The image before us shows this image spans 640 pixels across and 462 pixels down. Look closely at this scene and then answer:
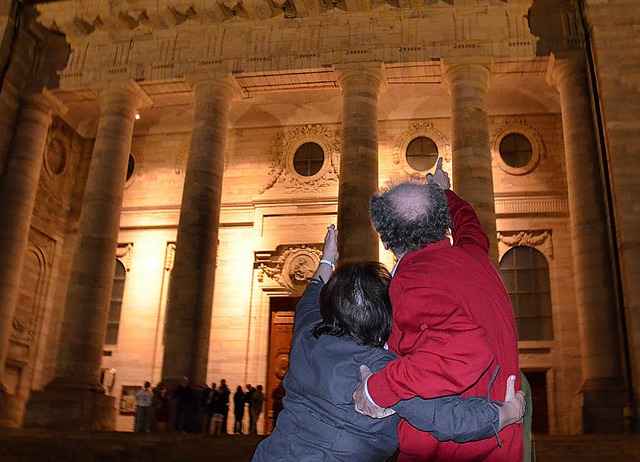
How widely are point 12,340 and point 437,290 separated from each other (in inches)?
884

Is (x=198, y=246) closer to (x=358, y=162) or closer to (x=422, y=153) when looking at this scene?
(x=358, y=162)

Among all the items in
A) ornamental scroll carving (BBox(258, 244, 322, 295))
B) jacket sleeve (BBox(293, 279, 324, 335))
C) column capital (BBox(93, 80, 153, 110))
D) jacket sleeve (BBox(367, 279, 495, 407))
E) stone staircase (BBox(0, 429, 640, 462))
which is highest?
column capital (BBox(93, 80, 153, 110))

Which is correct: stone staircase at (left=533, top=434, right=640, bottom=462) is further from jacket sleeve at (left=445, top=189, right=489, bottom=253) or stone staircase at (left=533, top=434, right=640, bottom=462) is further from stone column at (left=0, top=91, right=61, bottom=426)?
stone column at (left=0, top=91, right=61, bottom=426)

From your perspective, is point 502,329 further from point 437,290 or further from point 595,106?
point 595,106

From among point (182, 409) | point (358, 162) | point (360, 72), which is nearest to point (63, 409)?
point (182, 409)

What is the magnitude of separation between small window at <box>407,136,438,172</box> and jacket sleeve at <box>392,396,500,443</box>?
2098 cm

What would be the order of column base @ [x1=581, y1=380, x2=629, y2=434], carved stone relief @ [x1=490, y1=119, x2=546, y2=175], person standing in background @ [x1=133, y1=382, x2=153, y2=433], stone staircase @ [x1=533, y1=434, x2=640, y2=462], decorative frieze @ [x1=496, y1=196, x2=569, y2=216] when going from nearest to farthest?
stone staircase @ [x1=533, y1=434, x2=640, y2=462], column base @ [x1=581, y1=380, x2=629, y2=434], person standing in background @ [x1=133, y1=382, x2=153, y2=433], decorative frieze @ [x1=496, y1=196, x2=569, y2=216], carved stone relief @ [x1=490, y1=119, x2=546, y2=175]

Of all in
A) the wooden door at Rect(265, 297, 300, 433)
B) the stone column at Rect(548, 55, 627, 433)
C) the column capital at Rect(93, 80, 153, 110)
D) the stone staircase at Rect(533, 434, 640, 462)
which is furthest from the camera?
the wooden door at Rect(265, 297, 300, 433)

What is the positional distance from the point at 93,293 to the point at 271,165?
8568mm

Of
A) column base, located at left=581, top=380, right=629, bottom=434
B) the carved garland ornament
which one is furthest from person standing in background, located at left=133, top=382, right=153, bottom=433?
the carved garland ornament

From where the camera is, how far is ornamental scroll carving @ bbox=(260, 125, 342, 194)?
77.4 feet

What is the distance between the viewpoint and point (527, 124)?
2283 centimetres

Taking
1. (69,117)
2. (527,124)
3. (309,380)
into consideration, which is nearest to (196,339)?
(69,117)

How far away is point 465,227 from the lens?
11.1ft
